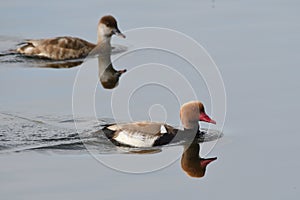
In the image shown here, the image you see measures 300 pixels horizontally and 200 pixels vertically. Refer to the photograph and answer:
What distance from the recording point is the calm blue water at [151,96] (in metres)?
10.1

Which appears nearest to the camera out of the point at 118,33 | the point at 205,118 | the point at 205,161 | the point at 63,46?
the point at 205,161

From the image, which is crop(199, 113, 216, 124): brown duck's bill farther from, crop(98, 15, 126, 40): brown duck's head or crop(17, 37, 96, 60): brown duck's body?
crop(98, 15, 126, 40): brown duck's head

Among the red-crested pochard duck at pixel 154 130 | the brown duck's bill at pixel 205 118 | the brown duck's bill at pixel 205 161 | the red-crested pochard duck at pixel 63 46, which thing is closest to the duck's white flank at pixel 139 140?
the red-crested pochard duck at pixel 154 130

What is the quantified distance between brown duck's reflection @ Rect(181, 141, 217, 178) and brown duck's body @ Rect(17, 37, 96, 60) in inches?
179

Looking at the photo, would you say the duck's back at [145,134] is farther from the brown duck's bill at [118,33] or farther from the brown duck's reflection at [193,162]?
the brown duck's bill at [118,33]

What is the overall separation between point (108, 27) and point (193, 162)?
215 inches

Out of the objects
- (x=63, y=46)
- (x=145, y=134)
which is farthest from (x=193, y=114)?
(x=63, y=46)

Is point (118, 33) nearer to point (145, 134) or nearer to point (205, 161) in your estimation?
point (145, 134)

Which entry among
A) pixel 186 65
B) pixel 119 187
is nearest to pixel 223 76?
pixel 186 65

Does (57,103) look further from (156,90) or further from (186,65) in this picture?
(186,65)

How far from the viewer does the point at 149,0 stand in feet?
59.6

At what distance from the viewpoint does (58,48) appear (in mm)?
15609

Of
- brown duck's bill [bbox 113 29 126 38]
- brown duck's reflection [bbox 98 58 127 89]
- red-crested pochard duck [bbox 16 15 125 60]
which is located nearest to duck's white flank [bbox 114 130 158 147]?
brown duck's reflection [bbox 98 58 127 89]

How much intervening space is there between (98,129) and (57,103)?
3.03 feet
